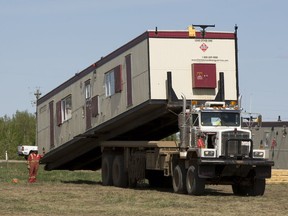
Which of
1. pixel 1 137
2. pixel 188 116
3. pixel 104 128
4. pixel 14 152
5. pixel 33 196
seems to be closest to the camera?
pixel 33 196

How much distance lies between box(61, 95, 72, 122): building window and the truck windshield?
786cm

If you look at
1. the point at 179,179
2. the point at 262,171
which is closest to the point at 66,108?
the point at 179,179

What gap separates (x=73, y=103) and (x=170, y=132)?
12.6ft

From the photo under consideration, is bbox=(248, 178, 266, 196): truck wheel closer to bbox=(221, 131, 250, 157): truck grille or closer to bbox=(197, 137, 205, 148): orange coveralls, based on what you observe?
bbox=(221, 131, 250, 157): truck grille

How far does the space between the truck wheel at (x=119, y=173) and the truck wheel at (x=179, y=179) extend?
3.77 meters

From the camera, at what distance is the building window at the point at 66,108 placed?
1173 inches

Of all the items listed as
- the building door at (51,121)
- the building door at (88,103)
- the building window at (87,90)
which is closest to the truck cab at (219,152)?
the building door at (88,103)

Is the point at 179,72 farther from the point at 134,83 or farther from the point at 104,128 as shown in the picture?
the point at 104,128

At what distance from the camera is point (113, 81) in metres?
26.2

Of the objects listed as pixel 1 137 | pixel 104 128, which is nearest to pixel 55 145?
pixel 104 128

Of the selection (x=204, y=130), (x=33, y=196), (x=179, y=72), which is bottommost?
(x=33, y=196)

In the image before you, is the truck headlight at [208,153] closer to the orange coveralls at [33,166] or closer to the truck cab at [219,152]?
the truck cab at [219,152]

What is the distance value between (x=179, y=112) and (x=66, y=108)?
716cm

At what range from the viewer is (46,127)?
32031mm
